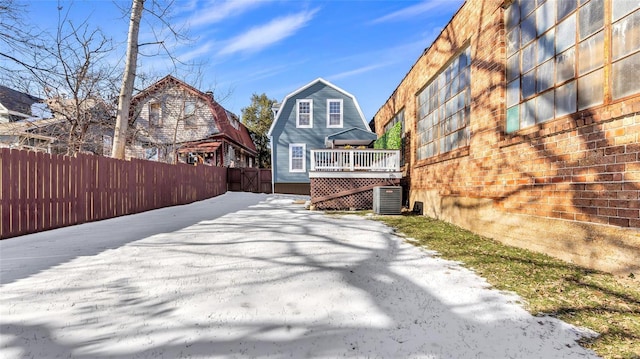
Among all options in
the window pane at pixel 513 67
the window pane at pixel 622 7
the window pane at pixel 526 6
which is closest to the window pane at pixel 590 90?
the window pane at pixel 622 7

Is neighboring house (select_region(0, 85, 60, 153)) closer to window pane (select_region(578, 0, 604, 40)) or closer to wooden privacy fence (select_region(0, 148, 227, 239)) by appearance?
wooden privacy fence (select_region(0, 148, 227, 239))

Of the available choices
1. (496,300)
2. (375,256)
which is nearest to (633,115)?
(496,300)

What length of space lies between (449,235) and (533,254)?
159 cm

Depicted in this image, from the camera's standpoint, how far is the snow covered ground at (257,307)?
1848 millimetres

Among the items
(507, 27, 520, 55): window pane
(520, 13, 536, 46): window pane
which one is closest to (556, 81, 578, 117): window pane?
(520, 13, 536, 46): window pane

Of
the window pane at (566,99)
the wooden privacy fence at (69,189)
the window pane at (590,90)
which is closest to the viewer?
the window pane at (590,90)

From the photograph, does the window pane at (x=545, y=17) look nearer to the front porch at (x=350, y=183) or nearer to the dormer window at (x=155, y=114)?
the front porch at (x=350, y=183)

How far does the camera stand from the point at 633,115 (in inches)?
112


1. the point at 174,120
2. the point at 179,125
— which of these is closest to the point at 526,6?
the point at 179,125

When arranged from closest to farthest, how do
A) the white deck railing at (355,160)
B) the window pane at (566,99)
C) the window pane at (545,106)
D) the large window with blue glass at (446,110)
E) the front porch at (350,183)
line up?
the window pane at (566,99)
the window pane at (545,106)
the large window with blue glass at (446,110)
the front porch at (350,183)
the white deck railing at (355,160)

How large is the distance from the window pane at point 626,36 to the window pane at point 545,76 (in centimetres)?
88

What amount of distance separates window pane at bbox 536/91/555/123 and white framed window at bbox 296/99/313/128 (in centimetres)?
1483

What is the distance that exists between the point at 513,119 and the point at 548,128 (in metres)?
1.01

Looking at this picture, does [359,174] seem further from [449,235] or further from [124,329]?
[124,329]
